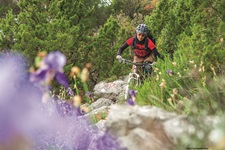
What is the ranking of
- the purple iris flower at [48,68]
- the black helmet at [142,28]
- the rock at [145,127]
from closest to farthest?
1. the purple iris flower at [48,68]
2. the rock at [145,127]
3. the black helmet at [142,28]

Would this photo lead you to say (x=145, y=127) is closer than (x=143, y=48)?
Yes

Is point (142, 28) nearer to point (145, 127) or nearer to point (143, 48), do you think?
point (143, 48)

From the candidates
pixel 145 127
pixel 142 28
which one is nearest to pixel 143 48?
pixel 142 28

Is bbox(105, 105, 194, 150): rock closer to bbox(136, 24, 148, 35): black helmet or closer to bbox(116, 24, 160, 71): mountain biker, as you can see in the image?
bbox(136, 24, 148, 35): black helmet

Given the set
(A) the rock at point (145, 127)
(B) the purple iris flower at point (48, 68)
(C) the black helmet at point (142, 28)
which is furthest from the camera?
(C) the black helmet at point (142, 28)

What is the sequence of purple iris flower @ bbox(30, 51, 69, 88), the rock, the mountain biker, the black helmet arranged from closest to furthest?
purple iris flower @ bbox(30, 51, 69, 88), the rock, the black helmet, the mountain biker

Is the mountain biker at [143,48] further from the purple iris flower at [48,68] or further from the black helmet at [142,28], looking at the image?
the purple iris flower at [48,68]

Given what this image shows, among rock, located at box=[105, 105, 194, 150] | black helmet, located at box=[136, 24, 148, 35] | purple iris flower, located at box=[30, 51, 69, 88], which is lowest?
rock, located at box=[105, 105, 194, 150]

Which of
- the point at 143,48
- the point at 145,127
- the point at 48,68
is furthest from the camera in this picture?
the point at 143,48

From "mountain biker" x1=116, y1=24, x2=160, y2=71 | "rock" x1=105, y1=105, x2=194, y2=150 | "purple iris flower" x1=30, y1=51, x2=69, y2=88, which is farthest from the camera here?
"mountain biker" x1=116, y1=24, x2=160, y2=71

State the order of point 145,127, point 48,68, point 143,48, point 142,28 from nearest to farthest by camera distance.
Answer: point 48,68 < point 145,127 < point 142,28 < point 143,48

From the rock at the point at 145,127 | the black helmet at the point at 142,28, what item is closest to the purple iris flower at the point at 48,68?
the rock at the point at 145,127

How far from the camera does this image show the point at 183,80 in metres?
4.03

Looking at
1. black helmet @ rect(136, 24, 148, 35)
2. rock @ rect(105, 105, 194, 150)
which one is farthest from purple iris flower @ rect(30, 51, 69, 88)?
black helmet @ rect(136, 24, 148, 35)
